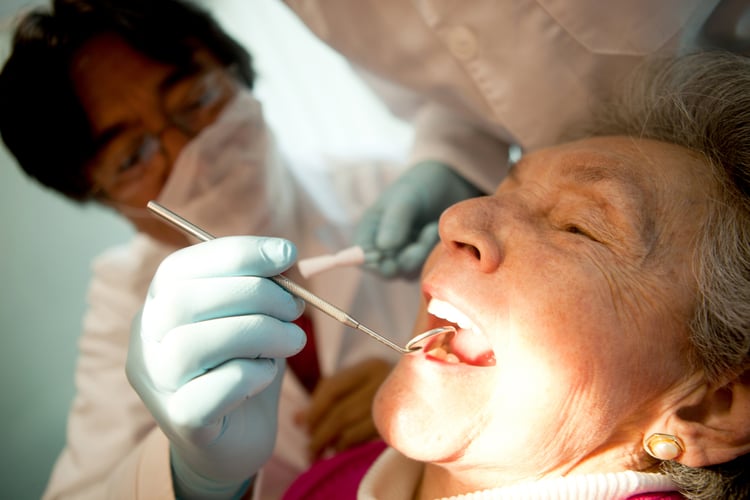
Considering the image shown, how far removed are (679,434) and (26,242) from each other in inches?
60.9

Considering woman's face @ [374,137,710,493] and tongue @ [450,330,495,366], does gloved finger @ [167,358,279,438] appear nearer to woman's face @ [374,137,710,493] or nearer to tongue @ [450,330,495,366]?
woman's face @ [374,137,710,493]

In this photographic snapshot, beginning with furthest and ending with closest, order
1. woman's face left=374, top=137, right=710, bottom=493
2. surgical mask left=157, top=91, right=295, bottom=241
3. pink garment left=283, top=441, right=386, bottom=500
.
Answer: surgical mask left=157, top=91, right=295, bottom=241, pink garment left=283, top=441, right=386, bottom=500, woman's face left=374, top=137, right=710, bottom=493

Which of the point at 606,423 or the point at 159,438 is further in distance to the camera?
the point at 159,438

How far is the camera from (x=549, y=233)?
906 millimetres

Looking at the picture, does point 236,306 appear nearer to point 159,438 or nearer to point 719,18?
point 159,438

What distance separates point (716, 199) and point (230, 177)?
114 centimetres

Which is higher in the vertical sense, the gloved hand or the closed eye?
the closed eye

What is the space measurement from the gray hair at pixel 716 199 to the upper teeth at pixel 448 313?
0.34 meters

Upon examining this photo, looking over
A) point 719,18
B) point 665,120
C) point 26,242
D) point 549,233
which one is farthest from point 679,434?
point 26,242

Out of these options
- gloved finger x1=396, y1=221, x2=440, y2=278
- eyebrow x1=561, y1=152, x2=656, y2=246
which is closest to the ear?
eyebrow x1=561, y1=152, x2=656, y2=246

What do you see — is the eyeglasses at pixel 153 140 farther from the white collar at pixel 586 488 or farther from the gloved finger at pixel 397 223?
the white collar at pixel 586 488

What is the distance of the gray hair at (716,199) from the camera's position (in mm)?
A: 869

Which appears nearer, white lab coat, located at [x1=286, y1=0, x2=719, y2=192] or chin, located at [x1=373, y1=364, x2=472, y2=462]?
chin, located at [x1=373, y1=364, x2=472, y2=462]

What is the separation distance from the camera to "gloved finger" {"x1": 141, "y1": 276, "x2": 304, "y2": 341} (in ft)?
2.82
